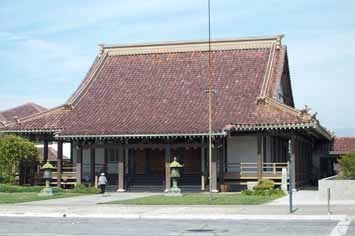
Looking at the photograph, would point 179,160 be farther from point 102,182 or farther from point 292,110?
point 292,110

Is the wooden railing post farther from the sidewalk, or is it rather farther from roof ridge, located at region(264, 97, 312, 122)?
the sidewalk

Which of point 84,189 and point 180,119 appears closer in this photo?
point 84,189

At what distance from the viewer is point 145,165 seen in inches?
1650

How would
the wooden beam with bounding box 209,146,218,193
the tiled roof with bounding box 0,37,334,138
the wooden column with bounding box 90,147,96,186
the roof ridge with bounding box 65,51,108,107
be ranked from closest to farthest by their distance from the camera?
the wooden beam with bounding box 209,146,218,193
the tiled roof with bounding box 0,37,334,138
the wooden column with bounding box 90,147,96,186
the roof ridge with bounding box 65,51,108,107

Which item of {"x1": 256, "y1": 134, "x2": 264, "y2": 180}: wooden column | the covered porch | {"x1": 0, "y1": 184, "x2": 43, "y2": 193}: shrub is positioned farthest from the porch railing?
{"x1": 0, "y1": 184, "x2": 43, "y2": 193}: shrub

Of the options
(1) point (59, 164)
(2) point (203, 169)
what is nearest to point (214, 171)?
(2) point (203, 169)

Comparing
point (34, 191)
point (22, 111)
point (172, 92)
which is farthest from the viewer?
point (22, 111)

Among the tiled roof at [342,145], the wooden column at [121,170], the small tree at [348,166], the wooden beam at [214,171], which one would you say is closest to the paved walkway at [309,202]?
the small tree at [348,166]

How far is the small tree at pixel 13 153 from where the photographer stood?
40188 mm

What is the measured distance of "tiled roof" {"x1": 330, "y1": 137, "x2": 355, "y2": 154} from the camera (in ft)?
184

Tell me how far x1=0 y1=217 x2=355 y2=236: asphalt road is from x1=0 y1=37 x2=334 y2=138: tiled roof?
15.6m

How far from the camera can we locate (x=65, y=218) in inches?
941

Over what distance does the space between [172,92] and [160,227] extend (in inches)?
909

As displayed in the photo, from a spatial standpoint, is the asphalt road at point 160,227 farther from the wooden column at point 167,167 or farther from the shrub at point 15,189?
the wooden column at point 167,167
